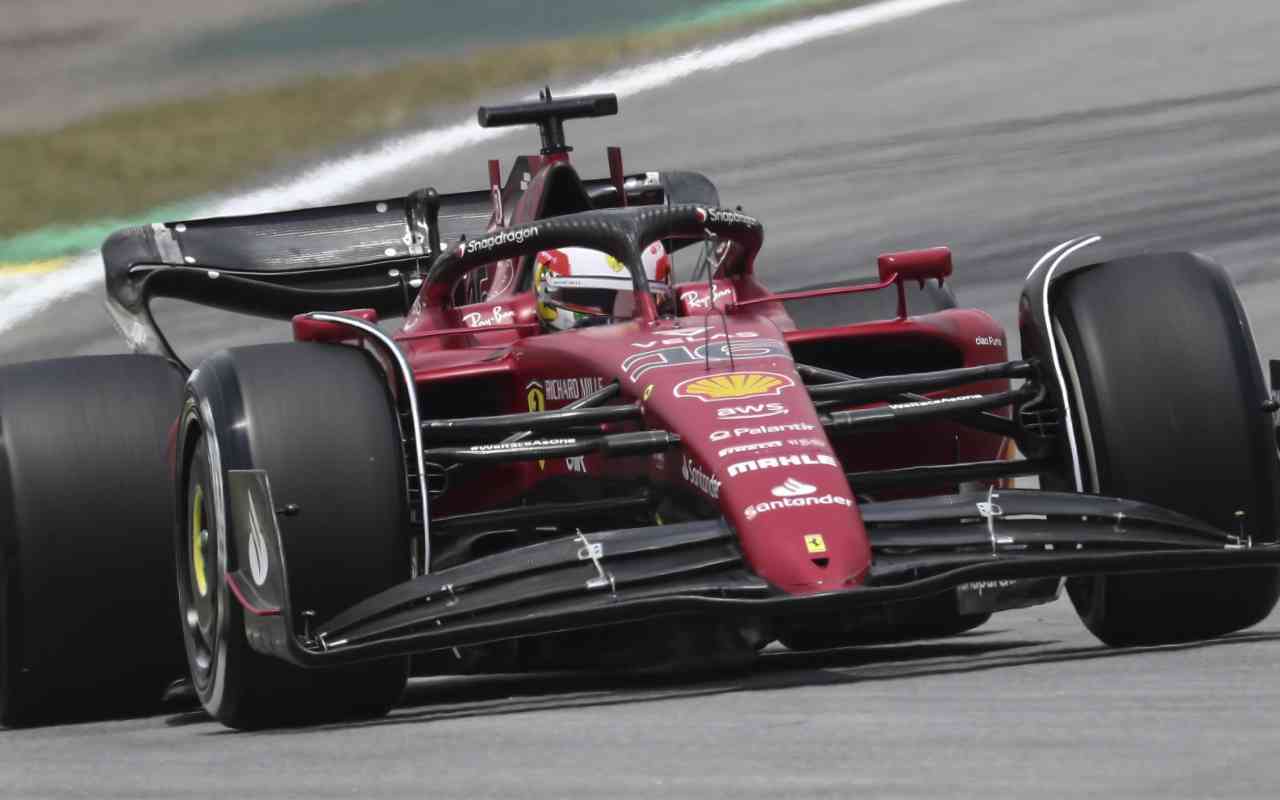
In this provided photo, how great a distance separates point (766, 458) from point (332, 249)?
16.9 ft

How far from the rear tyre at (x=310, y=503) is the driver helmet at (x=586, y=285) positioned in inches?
67.9

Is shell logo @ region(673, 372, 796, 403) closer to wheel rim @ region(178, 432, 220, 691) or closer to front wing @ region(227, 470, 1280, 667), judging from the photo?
front wing @ region(227, 470, 1280, 667)

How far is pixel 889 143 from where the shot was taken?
972 inches

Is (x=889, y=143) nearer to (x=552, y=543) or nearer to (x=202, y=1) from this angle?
(x=202, y=1)

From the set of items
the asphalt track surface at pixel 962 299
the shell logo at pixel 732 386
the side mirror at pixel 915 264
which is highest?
the side mirror at pixel 915 264

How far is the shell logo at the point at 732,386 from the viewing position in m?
7.13

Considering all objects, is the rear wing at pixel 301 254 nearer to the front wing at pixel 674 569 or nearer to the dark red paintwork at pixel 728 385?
the dark red paintwork at pixel 728 385

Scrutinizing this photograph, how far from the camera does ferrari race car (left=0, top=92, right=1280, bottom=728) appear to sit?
663 centimetres

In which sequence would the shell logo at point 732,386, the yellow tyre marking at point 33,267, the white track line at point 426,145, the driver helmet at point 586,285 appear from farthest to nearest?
1. the yellow tyre marking at point 33,267
2. the white track line at point 426,145
3. the driver helmet at point 586,285
4. the shell logo at point 732,386

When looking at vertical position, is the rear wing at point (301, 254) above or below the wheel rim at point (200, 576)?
above

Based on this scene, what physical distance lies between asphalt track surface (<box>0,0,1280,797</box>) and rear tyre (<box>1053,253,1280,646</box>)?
0.61 feet

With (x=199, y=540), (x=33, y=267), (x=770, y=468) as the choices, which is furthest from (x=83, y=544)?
(x=33, y=267)

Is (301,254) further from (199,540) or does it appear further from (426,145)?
(426,145)

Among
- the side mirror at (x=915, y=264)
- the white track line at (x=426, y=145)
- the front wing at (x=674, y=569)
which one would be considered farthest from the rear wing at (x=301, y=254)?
the white track line at (x=426, y=145)
